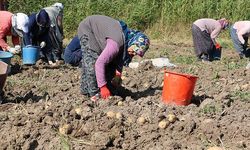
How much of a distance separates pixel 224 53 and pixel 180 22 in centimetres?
319

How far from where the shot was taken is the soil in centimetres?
388

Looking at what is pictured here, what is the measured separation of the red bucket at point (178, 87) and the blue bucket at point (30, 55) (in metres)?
3.44

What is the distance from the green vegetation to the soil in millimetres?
8462

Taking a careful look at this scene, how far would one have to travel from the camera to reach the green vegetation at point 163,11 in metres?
15.1

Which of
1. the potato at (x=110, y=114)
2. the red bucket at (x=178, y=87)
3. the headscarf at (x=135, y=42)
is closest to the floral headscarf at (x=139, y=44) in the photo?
the headscarf at (x=135, y=42)

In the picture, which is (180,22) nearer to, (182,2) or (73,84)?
(182,2)

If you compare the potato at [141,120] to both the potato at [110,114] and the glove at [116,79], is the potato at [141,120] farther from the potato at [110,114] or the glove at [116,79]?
the glove at [116,79]

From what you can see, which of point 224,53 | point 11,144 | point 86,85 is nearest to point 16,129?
point 11,144

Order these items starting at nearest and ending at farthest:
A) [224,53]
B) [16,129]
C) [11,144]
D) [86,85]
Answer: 1. [11,144]
2. [16,129]
3. [86,85]
4. [224,53]

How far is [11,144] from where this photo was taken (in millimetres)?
3814

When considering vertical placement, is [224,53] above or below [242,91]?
below

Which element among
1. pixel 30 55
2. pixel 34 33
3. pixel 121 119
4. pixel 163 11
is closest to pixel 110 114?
pixel 121 119

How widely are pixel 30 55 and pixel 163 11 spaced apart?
307 inches

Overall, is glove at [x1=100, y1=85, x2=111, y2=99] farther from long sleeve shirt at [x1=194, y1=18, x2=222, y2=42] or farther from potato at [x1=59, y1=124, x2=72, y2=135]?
long sleeve shirt at [x1=194, y1=18, x2=222, y2=42]
